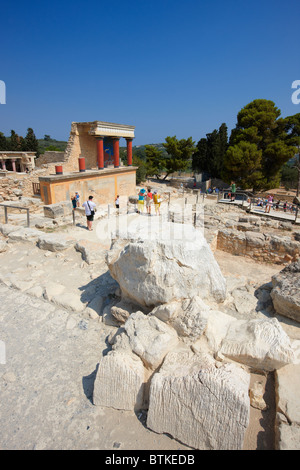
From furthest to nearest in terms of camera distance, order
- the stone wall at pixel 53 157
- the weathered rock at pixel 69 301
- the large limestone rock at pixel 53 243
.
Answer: the stone wall at pixel 53 157, the large limestone rock at pixel 53 243, the weathered rock at pixel 69 301

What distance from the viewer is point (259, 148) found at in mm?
22688

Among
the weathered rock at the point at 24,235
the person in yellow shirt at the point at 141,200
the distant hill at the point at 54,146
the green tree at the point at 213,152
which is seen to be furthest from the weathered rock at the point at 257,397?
the distant hill at the point at 54,146

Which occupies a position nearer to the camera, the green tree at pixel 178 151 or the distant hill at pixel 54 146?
the green tree at pixel 178 151

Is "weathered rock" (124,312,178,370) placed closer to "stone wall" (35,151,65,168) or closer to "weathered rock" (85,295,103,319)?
"weathered rock" (85,295,103,319)

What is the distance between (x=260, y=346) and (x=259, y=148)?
2346 centimetres

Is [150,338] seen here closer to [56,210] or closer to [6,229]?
[6,229]

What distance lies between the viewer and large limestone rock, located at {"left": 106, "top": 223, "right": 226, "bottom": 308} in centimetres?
333

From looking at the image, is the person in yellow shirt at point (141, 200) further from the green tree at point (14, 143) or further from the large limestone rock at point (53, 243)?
the green tree at point (14, 143)

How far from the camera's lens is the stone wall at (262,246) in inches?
309

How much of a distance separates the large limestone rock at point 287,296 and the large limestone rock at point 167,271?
805 millimetres

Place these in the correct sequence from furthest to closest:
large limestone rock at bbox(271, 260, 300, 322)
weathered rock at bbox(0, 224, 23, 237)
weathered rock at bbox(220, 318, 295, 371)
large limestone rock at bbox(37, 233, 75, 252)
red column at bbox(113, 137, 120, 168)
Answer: red column at bbox(113, 137, 120, 168), weathered rock at bbox(0, 224, 23, 237), large limestone rock at bbox(37, 233, 75, 252), large limestone rock at bbox(271, 260, 300, 322), weathered rock at bbox(220, 318, 295, 371)

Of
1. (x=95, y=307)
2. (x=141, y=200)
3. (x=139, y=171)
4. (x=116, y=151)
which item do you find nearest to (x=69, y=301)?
(x=95, y=307)

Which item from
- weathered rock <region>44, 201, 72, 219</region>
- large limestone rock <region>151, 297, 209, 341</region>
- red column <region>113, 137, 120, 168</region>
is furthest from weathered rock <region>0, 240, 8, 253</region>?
red column <region>113, 137, 120, 168</region>

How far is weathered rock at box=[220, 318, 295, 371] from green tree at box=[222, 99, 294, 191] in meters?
20.5
